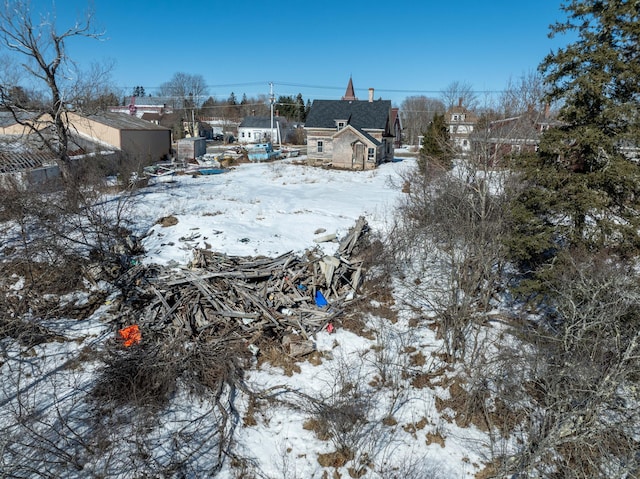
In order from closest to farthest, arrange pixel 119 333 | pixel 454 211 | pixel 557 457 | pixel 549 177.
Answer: pixel 557 457 → pixel 549 177 → pixel 119 333 → pixel 454 211

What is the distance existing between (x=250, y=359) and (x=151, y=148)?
100 feet

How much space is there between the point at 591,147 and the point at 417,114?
67.4 metres

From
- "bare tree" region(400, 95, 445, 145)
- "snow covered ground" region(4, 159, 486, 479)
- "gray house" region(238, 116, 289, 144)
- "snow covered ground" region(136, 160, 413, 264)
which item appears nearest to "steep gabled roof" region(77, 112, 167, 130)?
"snow covered ground" region(136, 160, 413, 264)

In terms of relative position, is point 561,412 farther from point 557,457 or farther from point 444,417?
point 444,417

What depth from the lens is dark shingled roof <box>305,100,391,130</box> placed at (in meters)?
38.8

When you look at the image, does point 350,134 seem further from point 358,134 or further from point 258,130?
A: point 258,130

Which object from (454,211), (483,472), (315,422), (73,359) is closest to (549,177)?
(454,211)

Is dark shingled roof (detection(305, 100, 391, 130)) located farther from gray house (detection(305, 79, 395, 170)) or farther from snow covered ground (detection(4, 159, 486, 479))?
snow covered ground (detection(4, 159, 486, 479))

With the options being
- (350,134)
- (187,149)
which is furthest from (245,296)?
(187,149)

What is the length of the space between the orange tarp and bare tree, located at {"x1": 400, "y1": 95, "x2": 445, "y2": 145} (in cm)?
4979

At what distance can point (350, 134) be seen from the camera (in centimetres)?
3534

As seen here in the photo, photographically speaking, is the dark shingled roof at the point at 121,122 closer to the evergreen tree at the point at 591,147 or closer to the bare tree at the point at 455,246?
the bare tree at the point at 455,246

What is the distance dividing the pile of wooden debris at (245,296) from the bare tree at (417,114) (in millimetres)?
45344

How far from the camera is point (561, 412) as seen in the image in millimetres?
6699
